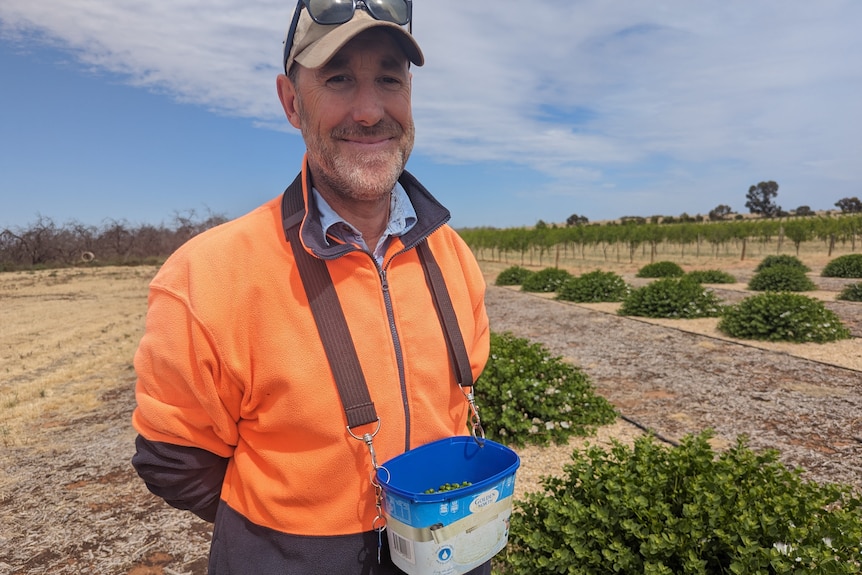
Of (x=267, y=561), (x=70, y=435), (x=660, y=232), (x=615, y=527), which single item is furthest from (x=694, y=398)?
(x=660, y=232)

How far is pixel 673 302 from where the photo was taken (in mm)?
11062

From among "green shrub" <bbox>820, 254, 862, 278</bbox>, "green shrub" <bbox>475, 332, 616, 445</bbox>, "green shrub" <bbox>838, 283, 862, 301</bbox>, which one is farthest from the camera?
"green shrub" <bbox>820, 254, 862, 278</bbox>

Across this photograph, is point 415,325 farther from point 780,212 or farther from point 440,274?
point 780,212

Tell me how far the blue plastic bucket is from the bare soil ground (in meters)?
2.58

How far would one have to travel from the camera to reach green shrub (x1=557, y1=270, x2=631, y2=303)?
1402 cm

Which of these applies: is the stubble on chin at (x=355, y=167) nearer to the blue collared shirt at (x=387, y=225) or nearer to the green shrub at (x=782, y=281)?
the blue collared shirt at (x=387, y=225)

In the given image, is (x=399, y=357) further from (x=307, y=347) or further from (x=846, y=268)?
(x=846, y=268)

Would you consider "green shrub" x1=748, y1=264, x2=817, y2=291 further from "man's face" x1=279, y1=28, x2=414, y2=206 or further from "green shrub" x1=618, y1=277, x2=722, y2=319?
"man's face" x1=279, y1=28, x2=414, y2=206

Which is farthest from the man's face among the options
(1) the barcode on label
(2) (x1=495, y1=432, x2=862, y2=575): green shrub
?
(2) (x1=495, y1=432, x2=862, y2=575): green shrub

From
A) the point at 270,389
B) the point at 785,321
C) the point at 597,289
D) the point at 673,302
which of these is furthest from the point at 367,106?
the point at 597,289

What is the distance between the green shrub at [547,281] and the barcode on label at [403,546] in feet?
51.4

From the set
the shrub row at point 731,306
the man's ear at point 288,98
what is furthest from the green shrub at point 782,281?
the man's ear at point 288,98

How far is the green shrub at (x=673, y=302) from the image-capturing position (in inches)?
429

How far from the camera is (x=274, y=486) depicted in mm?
1329
